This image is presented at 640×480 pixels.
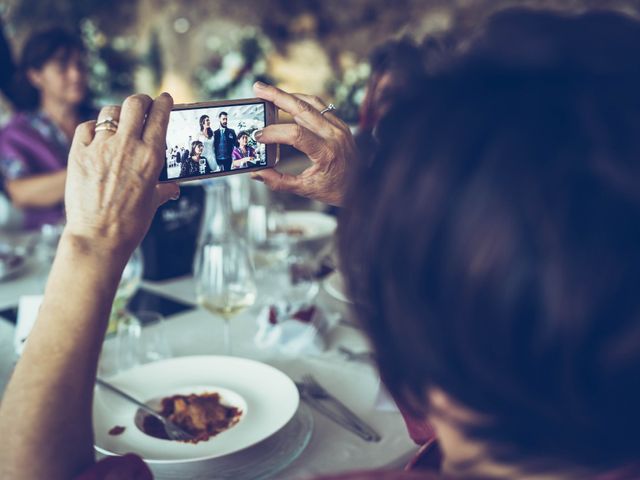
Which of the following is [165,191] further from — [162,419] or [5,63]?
[5,63]

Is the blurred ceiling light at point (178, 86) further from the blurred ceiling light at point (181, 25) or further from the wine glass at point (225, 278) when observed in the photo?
the wine glass at point (225, 278)

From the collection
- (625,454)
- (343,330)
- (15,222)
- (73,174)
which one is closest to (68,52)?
(15,222)

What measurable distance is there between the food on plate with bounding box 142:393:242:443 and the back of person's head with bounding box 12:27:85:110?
82.4 inches

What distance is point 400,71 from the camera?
0.45m

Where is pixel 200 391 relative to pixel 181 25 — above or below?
below

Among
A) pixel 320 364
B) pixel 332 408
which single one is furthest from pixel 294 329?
pixel 332 408

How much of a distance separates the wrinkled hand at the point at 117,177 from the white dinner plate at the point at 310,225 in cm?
116

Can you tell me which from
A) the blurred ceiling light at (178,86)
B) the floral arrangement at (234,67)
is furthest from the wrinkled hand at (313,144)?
the blurred ceiling light at (178,86)

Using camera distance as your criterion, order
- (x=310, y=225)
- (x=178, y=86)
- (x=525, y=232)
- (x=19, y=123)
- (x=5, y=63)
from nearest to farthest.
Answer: (x=525, y=232)
(x=310, y=225)
(x=5, y=63)
(x=19, y=123)
(x=178, y=86)

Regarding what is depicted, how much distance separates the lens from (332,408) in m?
0.94

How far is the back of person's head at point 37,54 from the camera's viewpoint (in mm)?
2568

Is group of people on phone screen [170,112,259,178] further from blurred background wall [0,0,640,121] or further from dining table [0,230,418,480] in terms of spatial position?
blurred background wall [0,0,640,121]

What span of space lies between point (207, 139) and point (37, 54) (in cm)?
203

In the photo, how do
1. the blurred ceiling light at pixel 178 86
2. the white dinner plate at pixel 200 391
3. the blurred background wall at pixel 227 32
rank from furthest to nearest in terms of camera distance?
Answer: the blurred ceiling light at pixel 178 86
the blurred background wall at pixel 227 32
the white dinner plate at pixel 200 391
